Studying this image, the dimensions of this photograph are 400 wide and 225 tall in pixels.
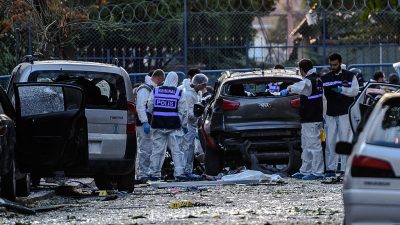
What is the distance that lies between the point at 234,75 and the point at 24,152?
6.11 meters

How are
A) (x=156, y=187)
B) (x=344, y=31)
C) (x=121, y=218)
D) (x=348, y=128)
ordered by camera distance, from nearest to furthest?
(x=121, y=218), (x=156, y=187), (x=348, y=128), (x=344, y=31)

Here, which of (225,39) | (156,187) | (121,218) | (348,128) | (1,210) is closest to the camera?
(121,218)

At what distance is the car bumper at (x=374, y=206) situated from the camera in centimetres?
1007

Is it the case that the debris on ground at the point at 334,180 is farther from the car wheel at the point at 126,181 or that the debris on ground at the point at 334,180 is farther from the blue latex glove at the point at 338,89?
the car wheel at the point at 126,181

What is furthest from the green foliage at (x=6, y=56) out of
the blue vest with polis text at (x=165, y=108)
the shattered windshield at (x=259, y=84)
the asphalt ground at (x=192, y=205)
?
the asphalt ground at (x=192, y=205)

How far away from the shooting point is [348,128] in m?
20.5

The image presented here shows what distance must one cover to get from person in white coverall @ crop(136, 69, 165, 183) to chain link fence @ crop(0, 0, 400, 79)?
1807 millimetres

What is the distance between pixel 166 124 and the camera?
2098cm

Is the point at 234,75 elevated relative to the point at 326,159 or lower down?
elevated

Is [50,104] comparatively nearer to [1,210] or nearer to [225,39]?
[1,210]

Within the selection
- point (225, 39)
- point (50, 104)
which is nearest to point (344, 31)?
point (225, 39)

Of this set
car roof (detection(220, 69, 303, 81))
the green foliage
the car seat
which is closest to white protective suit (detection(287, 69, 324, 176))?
car roof (detection(220, 69, 303, 81))

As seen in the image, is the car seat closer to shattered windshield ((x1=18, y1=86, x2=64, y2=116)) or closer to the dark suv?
the dark suv

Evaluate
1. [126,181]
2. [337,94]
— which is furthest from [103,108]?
[337,94]
